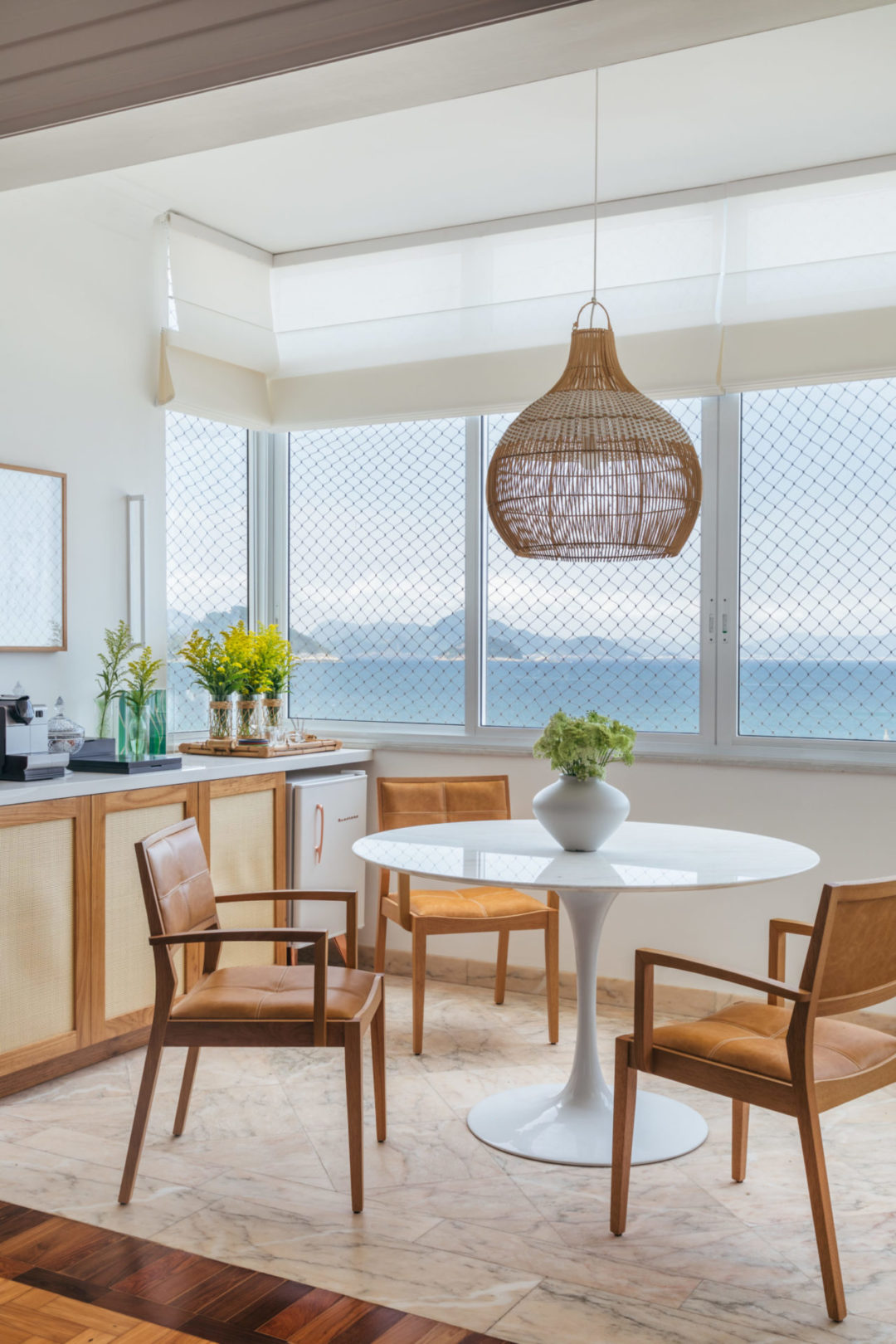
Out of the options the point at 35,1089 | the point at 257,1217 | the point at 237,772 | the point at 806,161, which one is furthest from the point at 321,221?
the point at 257,1217

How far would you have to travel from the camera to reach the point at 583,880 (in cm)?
258

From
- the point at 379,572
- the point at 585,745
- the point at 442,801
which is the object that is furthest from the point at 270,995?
the point at 379,572

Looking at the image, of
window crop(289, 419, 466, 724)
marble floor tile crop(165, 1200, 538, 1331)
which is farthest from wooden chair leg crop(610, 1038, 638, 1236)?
window crop(289, 419, 466, 724)

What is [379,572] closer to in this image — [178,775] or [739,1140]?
[178,775]

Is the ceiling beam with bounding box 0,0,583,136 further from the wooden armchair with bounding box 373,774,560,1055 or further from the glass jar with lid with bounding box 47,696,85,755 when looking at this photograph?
the wooden armchair with bounding box 373,774,560,1055

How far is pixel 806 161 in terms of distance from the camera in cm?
378

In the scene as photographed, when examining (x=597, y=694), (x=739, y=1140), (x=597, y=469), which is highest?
(x=597, y=469)

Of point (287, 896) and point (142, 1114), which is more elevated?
point (287, 896)

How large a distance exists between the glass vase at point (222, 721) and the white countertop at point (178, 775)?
0.14 meters

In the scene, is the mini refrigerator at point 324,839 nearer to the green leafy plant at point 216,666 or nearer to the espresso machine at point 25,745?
the green leafy plant at point 216,666

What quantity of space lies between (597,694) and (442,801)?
74 centimetres

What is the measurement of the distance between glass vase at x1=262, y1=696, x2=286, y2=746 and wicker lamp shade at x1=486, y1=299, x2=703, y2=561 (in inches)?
66.1

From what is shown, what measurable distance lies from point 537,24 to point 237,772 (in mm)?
2621

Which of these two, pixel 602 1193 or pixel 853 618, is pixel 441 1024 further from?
pixel 853 618
